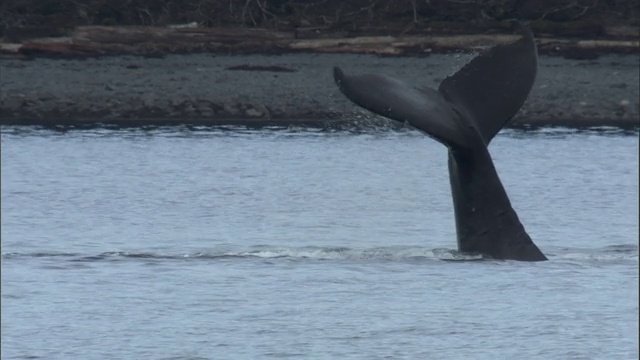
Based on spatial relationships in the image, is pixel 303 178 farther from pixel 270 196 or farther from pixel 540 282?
pixel 540 282

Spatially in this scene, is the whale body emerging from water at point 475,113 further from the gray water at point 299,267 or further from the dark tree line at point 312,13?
the dark tree line at point 312,13

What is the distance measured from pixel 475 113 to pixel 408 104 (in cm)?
94

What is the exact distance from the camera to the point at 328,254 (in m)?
17.2

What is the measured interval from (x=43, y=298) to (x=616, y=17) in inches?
1127

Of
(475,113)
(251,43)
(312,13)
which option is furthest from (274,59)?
(475,113)

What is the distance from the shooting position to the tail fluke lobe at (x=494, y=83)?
14211 mm

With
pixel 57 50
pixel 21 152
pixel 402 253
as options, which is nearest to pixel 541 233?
pixel 402 253

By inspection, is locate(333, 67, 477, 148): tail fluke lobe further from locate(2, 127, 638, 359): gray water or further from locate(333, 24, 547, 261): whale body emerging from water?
locate(2, 127, 638, 359): gray water

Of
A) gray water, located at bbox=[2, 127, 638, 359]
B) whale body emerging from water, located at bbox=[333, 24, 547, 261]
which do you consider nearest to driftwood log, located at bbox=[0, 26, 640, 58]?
gray water, located at bbox=[2, 127, 638, 359]

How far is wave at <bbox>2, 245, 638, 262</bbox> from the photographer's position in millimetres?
16750

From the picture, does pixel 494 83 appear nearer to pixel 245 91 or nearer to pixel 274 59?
pixel 245 91

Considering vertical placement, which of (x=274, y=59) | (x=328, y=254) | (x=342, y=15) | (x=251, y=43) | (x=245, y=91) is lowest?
(x=245, y=91)

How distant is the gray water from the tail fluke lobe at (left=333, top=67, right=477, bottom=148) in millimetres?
1438

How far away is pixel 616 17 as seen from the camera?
4119 centimetres
